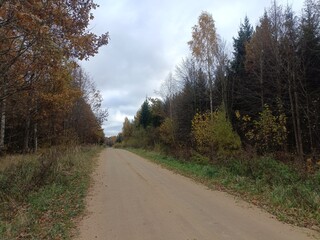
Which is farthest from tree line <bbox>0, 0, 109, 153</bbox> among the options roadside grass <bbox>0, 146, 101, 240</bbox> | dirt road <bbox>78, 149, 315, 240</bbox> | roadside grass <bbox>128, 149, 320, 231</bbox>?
roadside grass <bbox>128, 149, 320, 231</bbox>

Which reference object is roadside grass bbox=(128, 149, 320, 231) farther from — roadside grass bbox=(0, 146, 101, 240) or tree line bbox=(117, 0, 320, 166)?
roadside grass bbox=(0, 146, 101, 240)

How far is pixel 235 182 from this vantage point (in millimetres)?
14141

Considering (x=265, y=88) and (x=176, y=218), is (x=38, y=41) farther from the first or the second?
(x=265, y=88)

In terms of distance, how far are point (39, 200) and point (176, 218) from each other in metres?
4.38

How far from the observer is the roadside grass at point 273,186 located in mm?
8875

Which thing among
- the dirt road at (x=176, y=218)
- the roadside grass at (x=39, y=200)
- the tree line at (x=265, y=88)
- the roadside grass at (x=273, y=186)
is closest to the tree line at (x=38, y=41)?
the roadside grass at (x=39, y=200)

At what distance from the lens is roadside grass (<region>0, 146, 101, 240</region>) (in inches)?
Answer: 285

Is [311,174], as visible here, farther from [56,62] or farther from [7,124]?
[7,124]

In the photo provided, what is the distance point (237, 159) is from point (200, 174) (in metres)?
2.08

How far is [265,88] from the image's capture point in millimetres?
29391

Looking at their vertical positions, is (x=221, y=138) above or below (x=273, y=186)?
above

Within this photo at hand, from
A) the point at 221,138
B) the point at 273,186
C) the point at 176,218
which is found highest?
the point at 221,138

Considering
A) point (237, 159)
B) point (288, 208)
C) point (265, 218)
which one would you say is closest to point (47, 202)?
point (265, 218)

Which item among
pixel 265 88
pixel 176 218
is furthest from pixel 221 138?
pixel 176 218
